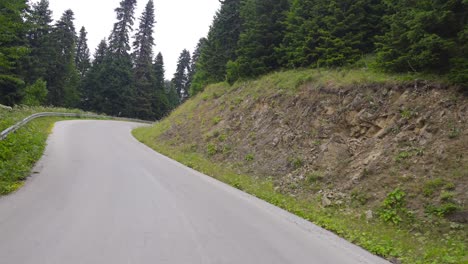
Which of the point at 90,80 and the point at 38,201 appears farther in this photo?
the point at 90,80

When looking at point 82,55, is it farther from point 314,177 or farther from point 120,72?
point 314,177

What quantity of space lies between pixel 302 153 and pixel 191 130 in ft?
33.9

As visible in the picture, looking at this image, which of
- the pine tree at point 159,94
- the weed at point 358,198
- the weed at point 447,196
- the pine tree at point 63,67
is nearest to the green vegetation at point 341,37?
the weed at point 447,196

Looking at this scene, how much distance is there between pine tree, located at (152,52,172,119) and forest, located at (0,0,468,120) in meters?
0.53

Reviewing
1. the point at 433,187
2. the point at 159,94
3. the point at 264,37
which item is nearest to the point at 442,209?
the point at 433,187

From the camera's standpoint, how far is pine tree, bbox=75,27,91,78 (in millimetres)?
59812

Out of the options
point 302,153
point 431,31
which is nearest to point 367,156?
point 302,153

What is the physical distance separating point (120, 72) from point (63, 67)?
744 cm

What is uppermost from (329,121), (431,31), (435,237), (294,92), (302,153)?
(431,31)

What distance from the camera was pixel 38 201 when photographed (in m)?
7.09

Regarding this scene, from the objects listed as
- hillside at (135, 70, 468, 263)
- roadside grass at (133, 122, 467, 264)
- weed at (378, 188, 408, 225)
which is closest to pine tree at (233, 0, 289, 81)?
hillside at (135, 70, 468, 263)

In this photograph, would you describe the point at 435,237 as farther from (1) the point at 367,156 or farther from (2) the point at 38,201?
(2) the point at 38,201

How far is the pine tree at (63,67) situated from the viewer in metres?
44.2

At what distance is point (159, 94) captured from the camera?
184 feet
